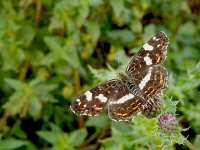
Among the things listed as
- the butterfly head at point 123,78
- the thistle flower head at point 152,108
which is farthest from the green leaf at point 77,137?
the thistle flower head at point 152,108

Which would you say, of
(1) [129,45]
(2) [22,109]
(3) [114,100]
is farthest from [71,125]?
(3) [114,100]

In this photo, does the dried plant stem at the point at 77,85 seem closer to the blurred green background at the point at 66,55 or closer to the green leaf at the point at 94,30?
the blurred green background at the point at 66,55

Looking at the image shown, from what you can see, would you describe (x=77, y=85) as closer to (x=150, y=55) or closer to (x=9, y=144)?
(x=9, y=144)

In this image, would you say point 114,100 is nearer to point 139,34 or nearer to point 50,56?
point 50,56

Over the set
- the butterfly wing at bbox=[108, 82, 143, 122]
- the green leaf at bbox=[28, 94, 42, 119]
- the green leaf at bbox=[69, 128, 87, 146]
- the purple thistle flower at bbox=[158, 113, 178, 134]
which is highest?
the butterfly wing at bbox=[108, 82, 143, 122]

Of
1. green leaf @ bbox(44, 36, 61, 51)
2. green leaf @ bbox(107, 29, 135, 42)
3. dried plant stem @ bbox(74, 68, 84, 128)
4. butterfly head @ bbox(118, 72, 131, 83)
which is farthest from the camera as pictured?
green leaf @ bbox(107, 29, 135, 42)

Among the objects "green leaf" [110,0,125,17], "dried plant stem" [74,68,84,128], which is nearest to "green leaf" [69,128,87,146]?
"dried plant stem" [74,68,84,128]

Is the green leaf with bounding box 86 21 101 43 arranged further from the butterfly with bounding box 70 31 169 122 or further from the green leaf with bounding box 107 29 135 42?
the butterfly with bounding box 70 31 169 122
